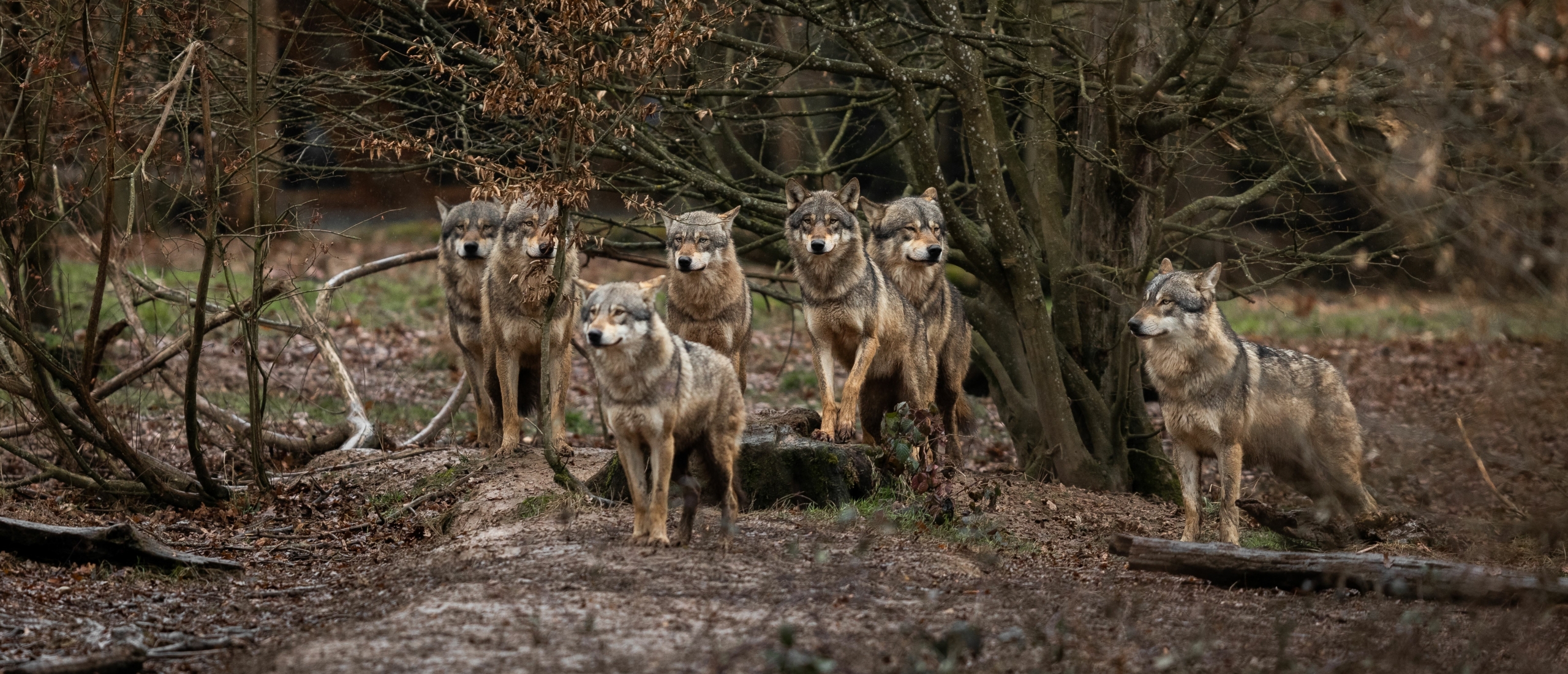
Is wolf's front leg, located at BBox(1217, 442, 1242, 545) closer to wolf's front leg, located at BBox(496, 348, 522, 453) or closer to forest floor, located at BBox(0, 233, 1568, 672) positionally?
forest floor, located at BBox(0, 233, 1568, 672)

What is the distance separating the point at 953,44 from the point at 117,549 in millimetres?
6593

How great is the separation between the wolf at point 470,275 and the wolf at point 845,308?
7.96ft

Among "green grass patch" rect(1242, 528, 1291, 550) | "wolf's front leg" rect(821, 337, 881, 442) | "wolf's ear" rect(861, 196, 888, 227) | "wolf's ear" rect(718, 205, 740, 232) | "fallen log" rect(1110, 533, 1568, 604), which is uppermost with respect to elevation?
"wolf's ear" rect(861, 196, 888, 227)

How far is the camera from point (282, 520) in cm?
864

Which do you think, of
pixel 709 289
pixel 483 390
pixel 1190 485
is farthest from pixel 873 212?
pixel 483 390

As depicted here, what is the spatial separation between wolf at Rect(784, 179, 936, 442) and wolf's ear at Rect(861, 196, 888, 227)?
0.40 m

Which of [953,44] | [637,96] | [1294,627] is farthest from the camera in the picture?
[953,44]

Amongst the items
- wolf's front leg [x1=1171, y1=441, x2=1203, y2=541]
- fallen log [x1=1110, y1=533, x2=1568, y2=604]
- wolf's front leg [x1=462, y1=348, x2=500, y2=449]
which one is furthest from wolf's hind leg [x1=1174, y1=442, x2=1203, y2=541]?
wolf's front leg [x1=462, y1=348, x2=500, y2=449]

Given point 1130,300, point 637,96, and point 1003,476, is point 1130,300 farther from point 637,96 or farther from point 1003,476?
point 637,96

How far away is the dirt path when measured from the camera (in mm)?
4859

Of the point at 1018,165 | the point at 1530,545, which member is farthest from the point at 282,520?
the point at 1530,545

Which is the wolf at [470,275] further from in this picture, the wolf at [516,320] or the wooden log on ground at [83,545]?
the wooden log on ground at [83,545]

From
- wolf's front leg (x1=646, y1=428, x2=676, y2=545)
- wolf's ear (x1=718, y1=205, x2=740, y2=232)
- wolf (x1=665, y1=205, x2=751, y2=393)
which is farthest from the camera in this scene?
wolf's ear (x1=718, y1=205, x2=740, y2=232)

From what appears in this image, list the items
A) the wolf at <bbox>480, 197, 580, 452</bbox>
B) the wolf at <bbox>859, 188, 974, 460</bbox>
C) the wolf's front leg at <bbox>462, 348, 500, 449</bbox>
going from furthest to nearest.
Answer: the wolf's front leg at <bbox>462, 348, 500, 449</bbox> < the wolf at <bbox>859, 188, 974, 460</bbox> < the wolf at <bbox>480, 197, 580, 452</bbox>
